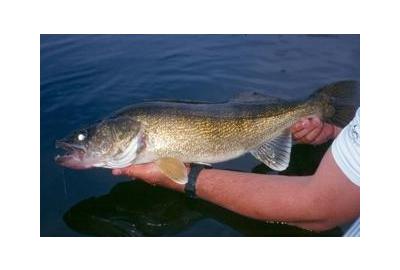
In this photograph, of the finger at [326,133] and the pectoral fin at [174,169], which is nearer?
the pectoral fin at [174,169]

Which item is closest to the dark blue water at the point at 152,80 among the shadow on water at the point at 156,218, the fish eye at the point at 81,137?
the shadow on water at the point at 156,218

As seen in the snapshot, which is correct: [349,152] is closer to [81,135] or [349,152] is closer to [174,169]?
[174,169]

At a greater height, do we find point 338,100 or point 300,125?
point 338,100

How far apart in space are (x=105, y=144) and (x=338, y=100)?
5.08ft

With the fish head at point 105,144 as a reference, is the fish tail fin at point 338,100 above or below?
above

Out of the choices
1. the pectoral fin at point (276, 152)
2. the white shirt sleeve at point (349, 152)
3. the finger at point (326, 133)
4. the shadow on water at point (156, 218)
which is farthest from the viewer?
the finger at point (326, 133)

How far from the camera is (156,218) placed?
2.33 m

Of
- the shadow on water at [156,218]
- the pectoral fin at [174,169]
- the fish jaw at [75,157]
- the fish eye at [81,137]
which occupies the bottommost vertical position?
the shadow on water at [156,218]

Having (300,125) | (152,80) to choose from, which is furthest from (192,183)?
(152,80)

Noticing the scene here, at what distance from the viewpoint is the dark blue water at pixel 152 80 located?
7.84 ft

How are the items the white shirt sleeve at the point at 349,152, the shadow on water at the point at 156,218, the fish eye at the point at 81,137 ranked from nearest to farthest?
the white shirt sleeve at the point at 349,152 → the shadow on water at the point at 156,218 → the fish eye at the point at 81,137

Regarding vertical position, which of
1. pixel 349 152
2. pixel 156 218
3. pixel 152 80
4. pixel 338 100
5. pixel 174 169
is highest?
pixel 152 80

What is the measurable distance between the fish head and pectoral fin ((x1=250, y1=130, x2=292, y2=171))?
817mm

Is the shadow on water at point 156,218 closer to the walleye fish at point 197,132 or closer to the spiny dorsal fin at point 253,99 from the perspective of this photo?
the walleye fish at point 197,132
